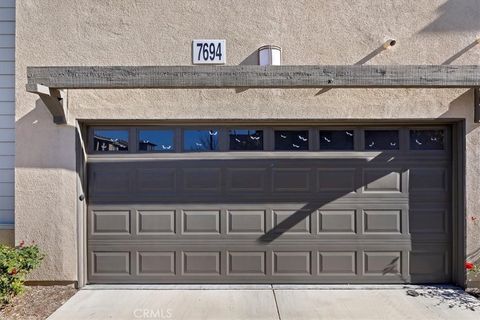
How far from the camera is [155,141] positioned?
4.55 m

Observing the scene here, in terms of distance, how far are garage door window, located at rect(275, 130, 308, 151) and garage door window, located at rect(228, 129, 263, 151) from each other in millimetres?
258

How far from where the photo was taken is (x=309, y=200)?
14.8 feet

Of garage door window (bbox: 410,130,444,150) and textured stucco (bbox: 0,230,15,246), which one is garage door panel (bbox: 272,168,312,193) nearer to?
garage door window (bbox: 410,130,444,150)

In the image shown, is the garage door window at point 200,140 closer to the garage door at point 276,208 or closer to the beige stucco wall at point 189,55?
the garage door at point 276,208

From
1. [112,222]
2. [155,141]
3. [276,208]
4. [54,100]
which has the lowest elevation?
[112,222]

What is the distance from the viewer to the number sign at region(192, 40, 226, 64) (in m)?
4.38

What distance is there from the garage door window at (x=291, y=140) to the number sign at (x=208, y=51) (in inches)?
52.6

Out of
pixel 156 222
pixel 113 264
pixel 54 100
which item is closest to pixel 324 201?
pixel 156 222

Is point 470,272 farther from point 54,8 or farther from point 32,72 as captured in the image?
point 54,8

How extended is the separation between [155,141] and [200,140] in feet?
2.13

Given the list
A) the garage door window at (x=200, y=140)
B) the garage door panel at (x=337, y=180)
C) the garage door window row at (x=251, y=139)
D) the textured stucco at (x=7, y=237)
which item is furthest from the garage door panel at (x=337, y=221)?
the textured stucco at (x=7, y=237)

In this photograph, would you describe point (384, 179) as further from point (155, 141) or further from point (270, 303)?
point (155, 141)

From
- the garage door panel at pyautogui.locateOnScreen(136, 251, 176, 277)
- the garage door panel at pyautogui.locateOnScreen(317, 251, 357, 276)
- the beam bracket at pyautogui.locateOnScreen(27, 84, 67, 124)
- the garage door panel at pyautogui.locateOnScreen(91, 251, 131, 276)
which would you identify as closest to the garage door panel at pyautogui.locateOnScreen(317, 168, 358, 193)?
the garage door panel at pyautogui.locateOnScreen(317, 251, 357, 276)

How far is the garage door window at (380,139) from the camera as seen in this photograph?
450cm
